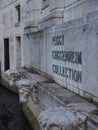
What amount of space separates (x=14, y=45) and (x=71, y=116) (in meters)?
10.8

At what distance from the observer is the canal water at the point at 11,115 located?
7983 mm

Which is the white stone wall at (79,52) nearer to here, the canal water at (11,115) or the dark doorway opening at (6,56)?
the canal water at (11,115)

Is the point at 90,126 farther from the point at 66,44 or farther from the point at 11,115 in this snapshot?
the point at 11,115

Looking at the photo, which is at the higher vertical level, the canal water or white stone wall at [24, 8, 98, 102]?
white stone wall at [24, 8, 98, 102]

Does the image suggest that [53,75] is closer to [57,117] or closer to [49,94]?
[49,94]

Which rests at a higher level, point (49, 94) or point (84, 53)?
point (84, 53)

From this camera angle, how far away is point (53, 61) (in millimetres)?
6590

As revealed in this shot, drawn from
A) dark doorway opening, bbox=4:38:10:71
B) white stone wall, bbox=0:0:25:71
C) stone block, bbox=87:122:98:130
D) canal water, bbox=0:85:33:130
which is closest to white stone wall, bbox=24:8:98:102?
stone block, bbox=87:122:98:130

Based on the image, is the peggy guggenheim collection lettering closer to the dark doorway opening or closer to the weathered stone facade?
the weathered stone facade

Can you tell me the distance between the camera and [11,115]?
30.3 ft

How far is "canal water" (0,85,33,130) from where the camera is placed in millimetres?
7983

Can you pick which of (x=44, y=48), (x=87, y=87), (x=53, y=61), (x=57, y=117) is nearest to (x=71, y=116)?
(x=57, y=117)

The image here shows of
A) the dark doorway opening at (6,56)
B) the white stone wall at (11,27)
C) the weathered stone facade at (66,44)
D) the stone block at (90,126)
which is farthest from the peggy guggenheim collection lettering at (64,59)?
the dark doorway opening at (6,56)

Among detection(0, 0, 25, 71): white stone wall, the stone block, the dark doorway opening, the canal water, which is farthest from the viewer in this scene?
the dark doorway opening
